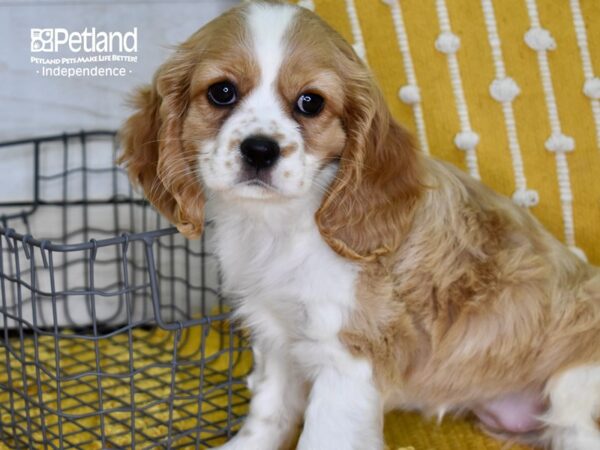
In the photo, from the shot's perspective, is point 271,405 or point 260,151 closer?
point 260,151

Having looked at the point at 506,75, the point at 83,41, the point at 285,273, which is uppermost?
the point at 83,41

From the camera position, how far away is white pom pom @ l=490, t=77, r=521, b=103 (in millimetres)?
2301

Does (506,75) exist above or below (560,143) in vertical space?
above

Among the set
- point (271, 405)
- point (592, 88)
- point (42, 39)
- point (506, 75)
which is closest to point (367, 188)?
point (271, 405)

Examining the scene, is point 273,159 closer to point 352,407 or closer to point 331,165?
point 331,165

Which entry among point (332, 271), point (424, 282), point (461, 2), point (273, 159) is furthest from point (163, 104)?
point (461, 2)

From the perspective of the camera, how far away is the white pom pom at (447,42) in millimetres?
2303

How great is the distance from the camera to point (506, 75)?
233 cm

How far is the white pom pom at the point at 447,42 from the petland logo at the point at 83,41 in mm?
968

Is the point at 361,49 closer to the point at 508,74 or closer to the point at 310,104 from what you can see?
the point at 508,74

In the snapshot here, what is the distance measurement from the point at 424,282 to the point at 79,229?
140 cm

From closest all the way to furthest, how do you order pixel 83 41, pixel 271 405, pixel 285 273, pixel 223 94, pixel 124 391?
pixel 223 94
pixel 285 273
pixel 271 405
pixel 124 391
pixel 83 41

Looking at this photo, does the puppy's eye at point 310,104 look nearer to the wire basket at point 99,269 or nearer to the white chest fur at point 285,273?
the white chest fur at point 285,273

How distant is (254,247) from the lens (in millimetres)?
1848
